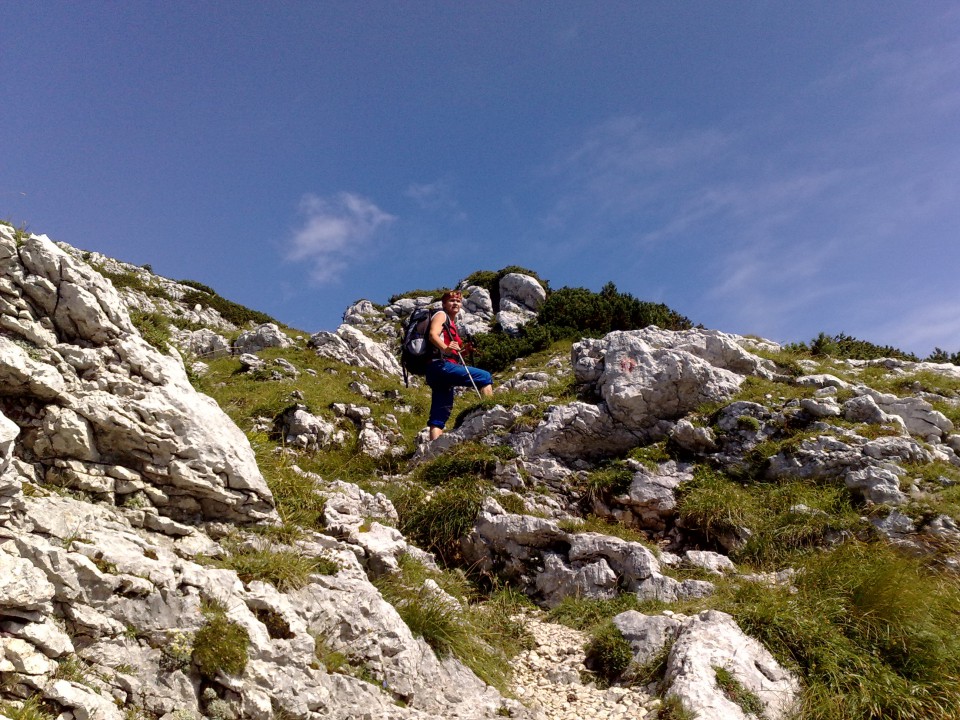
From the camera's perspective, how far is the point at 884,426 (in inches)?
472

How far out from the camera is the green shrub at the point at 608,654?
740 cm

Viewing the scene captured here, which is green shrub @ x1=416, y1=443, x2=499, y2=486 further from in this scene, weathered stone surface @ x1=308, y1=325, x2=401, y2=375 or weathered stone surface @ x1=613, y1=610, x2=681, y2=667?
weathered stone surface @ x1=308, y1=325, x2=401, y2=375

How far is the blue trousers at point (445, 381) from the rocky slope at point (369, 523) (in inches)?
29.7

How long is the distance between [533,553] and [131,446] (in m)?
6.51

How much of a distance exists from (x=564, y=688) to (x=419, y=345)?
26.8 feet

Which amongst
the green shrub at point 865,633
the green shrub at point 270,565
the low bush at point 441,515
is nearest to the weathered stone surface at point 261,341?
the low bush at point 441,515

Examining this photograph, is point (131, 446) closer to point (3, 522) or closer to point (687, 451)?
point (3, 522)

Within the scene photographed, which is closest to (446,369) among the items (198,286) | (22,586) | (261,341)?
(22,586)

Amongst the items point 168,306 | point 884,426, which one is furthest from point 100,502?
point 168,306

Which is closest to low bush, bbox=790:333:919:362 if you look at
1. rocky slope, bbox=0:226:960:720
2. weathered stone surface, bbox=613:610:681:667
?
rocky slope, bbox=0:226:960:720

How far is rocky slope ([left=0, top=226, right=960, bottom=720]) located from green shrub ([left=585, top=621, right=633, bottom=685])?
0.16 metres

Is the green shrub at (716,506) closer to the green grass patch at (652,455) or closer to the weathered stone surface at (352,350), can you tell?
the green grass patch at (652,455)

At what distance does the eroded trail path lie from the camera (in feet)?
21.9

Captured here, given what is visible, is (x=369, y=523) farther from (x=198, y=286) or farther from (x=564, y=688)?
(x=198, y=286)
